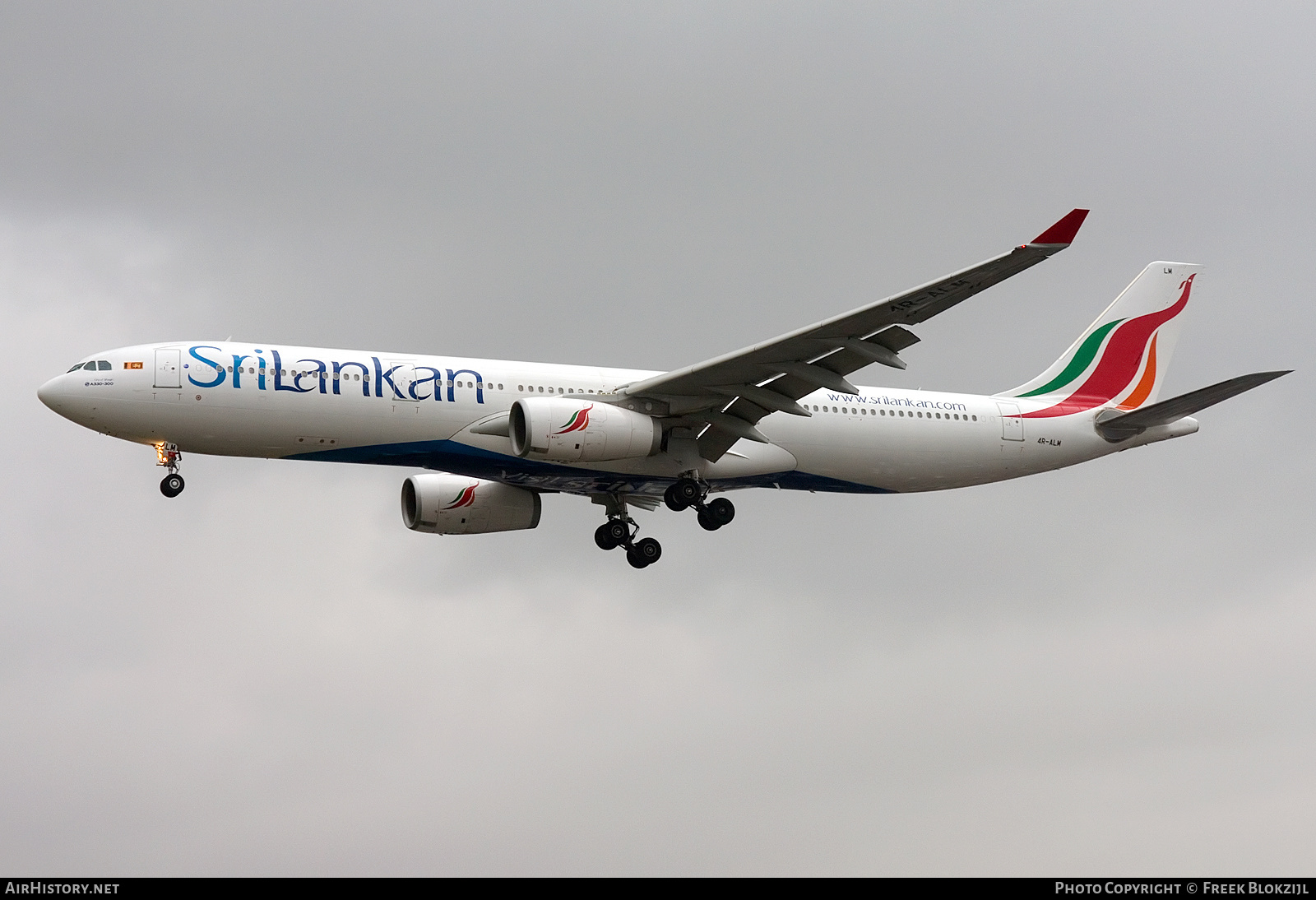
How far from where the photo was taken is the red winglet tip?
29781 millimetres

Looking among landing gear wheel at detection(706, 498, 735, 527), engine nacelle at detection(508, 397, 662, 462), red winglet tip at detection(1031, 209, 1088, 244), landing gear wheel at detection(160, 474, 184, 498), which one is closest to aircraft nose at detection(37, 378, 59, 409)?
landing gear wheel at detection(160, 474, 184, 498)

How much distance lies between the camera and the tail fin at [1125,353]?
44.7 metres

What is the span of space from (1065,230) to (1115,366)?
16815 mm

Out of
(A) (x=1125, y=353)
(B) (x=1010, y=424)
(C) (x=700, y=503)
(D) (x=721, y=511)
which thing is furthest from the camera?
(A) (x=1125, y=353)

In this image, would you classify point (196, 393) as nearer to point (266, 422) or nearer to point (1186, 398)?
point (266, 422)

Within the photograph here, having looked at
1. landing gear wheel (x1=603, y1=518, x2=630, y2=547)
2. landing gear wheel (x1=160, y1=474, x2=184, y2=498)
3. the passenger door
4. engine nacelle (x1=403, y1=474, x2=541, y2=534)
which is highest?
the passenger door

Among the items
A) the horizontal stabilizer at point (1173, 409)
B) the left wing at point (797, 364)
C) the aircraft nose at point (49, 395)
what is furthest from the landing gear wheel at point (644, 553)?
the aircraft nose at point (49, 395)

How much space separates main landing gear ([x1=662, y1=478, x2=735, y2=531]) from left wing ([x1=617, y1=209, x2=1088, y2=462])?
34.9 inches

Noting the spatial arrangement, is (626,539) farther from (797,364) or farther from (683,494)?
(797,364)

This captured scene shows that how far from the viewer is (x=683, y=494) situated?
131ft

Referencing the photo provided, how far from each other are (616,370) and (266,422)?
872cm

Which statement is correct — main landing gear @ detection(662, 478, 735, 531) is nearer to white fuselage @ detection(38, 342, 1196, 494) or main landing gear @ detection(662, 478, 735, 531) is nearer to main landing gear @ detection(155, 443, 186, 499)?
white fuselage @ detection(38, 342, 1196, 494)

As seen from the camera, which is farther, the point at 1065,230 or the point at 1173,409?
the point at 1173,409

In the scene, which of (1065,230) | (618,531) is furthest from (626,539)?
(1065,230)
